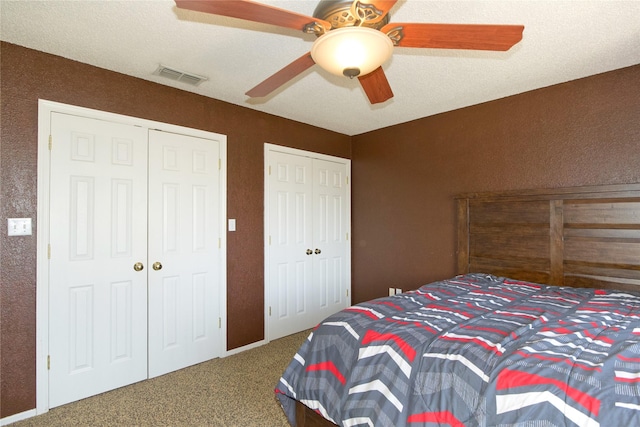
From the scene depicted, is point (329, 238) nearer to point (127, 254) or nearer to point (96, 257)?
point (127, 254)

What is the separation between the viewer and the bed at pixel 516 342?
117cm

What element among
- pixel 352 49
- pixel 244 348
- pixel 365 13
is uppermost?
pixel 365 13

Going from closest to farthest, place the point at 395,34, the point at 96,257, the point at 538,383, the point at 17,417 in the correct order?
the point at 538,383 → the point at 395,34 → the point at 17,417 → the point at 96,257

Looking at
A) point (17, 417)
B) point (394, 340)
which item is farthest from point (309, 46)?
point (17, 417)

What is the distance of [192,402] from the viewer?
2348 millimetres

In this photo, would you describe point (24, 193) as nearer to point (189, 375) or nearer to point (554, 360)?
point (189, 375)

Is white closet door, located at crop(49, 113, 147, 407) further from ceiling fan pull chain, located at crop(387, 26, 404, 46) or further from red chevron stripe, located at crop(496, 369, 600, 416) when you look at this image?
red chevron stripe, located at crop(496, 369, 600, 416)

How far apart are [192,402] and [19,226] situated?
5.28 ft

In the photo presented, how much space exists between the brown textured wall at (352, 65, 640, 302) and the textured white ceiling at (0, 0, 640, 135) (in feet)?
0.71

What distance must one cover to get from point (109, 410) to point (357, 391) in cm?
179

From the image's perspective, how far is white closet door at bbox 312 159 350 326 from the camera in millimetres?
4004

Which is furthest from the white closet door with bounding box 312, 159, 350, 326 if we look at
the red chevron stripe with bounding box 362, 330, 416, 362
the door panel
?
the red chevron stripe with bounding box 362, 330, 416, 362

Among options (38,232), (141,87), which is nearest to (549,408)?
(38,232)

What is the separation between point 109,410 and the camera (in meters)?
2.26
